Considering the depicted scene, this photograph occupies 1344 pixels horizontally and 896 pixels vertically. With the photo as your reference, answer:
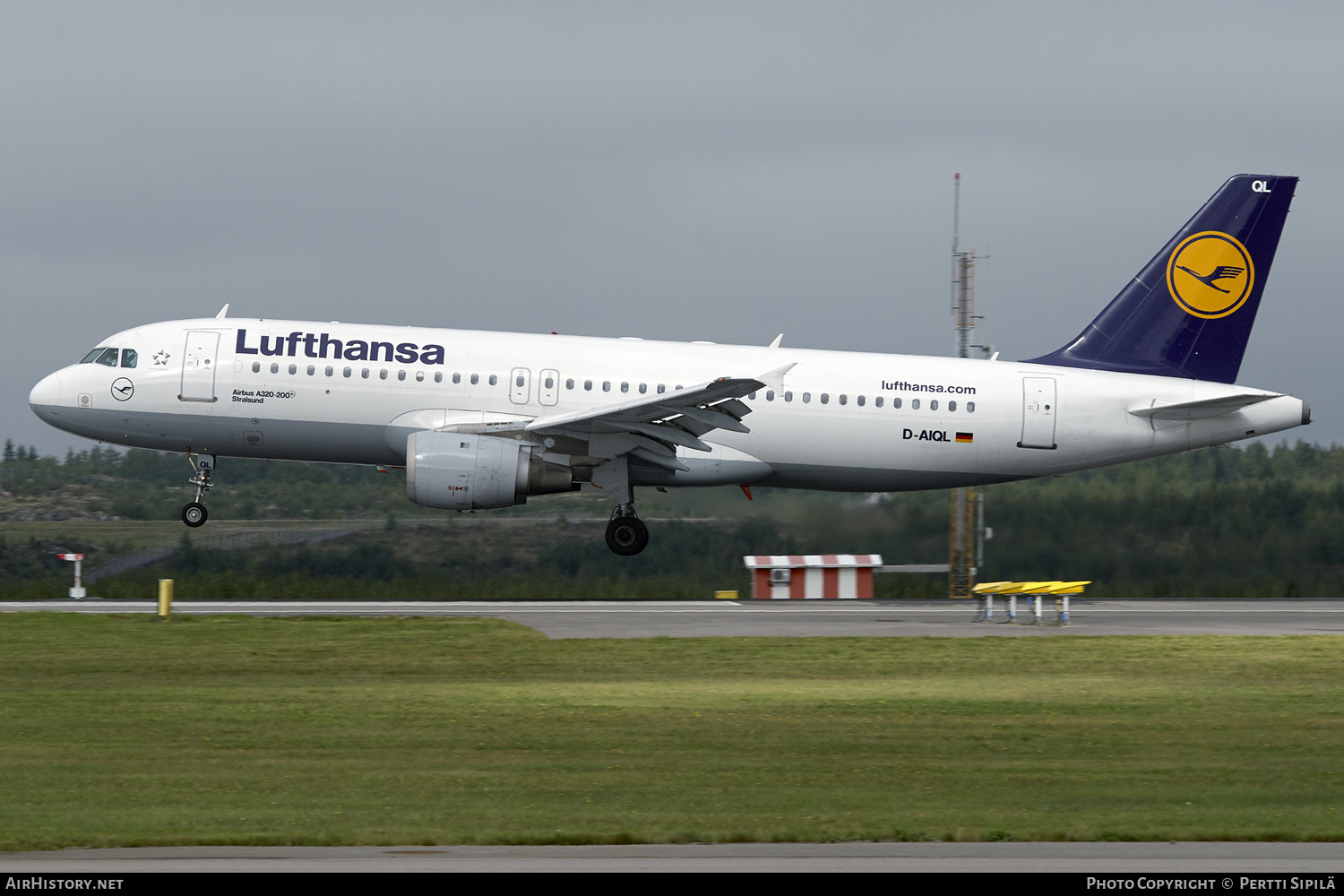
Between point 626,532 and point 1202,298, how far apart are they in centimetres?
1327

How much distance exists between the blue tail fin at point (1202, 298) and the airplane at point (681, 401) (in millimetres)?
43

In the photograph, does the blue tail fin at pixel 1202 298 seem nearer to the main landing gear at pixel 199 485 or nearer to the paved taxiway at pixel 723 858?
the main landing gear at pixel 199 485

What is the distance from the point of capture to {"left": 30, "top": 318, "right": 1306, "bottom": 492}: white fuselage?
25.9 m

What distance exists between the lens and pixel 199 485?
27.0 metres

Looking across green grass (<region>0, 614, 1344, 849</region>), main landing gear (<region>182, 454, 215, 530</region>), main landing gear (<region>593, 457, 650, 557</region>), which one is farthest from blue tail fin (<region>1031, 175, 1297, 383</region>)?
main landing gear (<region>182, 454, 215, 530</region>)

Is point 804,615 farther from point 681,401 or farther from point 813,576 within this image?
point 813,576

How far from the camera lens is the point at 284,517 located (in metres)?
35.2

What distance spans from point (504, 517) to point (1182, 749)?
78.3 feet

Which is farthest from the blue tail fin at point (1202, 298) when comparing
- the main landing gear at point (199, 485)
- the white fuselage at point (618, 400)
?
the main landing gear at point (199, 485)

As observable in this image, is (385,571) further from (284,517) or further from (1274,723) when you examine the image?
(1274,723)

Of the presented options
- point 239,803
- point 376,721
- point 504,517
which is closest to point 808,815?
point 239,803

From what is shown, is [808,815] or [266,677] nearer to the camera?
[808,815]

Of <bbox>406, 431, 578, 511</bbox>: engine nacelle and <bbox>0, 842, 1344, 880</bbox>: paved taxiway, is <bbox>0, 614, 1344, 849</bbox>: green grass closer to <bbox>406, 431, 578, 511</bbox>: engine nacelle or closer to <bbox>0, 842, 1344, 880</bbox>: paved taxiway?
<bbox>0, 842, 1344, 880</bbox>: paved taxiway

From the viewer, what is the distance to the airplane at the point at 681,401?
25828 mm
